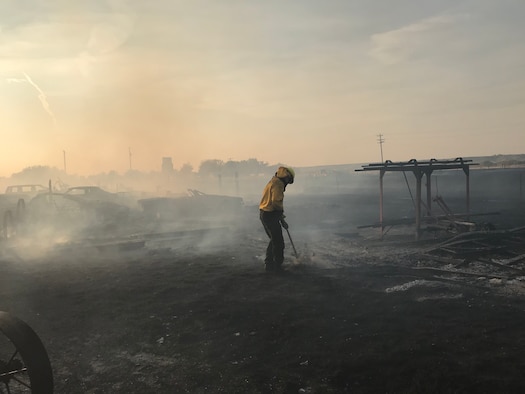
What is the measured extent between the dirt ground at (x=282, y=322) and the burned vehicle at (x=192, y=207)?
1036 cm

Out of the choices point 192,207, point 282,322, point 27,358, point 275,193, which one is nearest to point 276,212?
point 275,193

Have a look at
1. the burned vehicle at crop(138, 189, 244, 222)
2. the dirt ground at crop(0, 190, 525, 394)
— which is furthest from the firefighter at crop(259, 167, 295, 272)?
the burned vehicle at crop(138, 189, 244, 222)

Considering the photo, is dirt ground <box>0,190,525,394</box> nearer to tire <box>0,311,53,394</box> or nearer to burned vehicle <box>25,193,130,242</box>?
tire <box>0,311,53,394</box>

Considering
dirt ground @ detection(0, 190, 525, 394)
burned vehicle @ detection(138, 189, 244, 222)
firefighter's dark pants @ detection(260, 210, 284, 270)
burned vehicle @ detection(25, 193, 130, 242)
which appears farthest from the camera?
burned vehicle @ detection(138, 189, 244, 222)

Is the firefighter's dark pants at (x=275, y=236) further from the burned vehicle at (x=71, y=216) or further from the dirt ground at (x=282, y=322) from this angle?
the burned vehicle at (x=71, y=216)

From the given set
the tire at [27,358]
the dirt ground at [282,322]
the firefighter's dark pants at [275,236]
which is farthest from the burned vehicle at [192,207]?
the tire at [27,358]

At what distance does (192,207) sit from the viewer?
20859mm

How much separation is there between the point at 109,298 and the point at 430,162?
799 centimetres

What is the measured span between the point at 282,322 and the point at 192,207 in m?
16.4

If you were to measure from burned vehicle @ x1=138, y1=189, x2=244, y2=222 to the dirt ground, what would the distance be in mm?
10363

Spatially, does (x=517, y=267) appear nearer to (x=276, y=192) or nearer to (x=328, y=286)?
(x=328, y=286)

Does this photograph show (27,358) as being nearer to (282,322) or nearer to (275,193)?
(282,322)

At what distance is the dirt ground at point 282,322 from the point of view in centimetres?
361

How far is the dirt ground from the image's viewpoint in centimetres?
361
